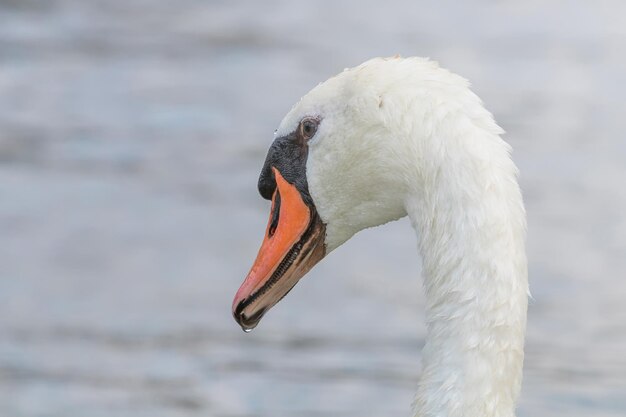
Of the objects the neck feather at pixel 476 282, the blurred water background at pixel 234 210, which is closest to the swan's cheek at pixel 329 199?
the neck feather at pixel 476 282

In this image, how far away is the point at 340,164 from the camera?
456 centimetres

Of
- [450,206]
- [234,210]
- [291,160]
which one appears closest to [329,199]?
[291,160]

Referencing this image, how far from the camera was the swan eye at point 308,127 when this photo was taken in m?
4.56

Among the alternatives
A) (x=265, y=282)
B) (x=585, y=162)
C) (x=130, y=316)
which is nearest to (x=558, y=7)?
(x=585, y=162)

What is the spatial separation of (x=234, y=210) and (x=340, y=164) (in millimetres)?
6444

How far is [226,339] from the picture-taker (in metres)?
9.16

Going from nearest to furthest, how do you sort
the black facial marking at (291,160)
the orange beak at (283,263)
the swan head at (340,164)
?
the swan head at (340,164) < the black facial marking at (291,160) < the orange beak at (283,263)

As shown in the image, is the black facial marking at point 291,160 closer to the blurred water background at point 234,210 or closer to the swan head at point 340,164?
the swan head at point 340,164

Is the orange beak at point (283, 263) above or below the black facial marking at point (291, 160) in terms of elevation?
below

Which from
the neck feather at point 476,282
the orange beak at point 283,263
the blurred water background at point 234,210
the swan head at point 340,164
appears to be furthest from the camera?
the blurred water background at point 234,210

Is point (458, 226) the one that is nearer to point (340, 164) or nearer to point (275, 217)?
point (340, 164)

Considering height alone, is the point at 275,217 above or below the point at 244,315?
above

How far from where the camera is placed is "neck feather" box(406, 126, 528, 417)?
13.1ft

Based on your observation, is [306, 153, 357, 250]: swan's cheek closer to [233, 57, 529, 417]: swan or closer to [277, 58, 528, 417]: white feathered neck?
[233, 57, 529, 417]: swan
